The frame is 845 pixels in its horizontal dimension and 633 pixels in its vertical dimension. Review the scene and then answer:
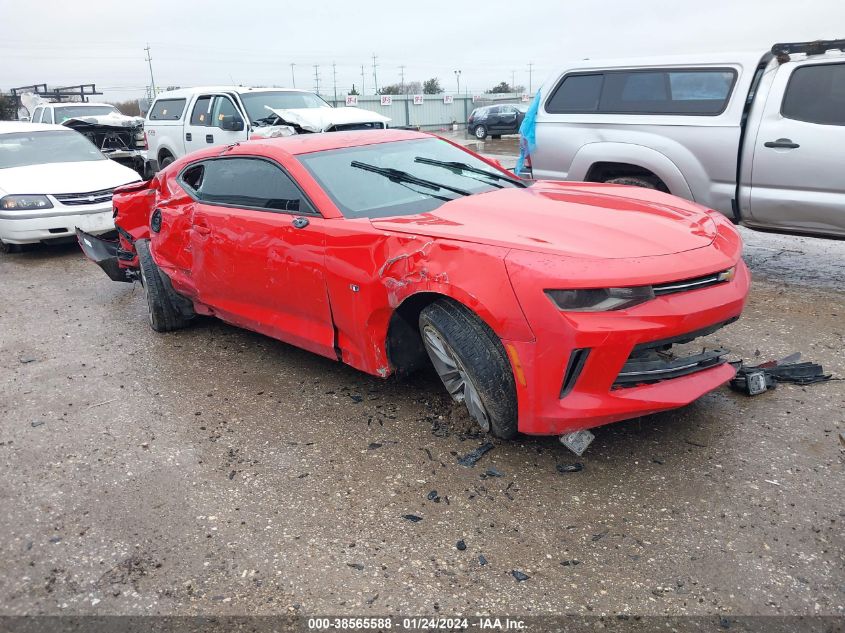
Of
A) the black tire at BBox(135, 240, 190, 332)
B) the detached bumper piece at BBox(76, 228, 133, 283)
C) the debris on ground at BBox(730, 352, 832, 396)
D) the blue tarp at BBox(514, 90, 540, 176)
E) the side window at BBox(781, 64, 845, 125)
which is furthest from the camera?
the blue tarp at BBox(514, 90, 540, 176)

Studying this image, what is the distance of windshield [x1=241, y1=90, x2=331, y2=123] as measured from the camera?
32.4 ft

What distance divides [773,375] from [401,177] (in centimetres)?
251

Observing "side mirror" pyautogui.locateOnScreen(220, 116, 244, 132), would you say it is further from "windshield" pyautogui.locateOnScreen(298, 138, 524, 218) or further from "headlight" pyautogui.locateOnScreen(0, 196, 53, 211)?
"windshield" pyautogui.locateOnScreen(298, 138, 524, 218)

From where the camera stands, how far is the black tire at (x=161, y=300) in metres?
5.23

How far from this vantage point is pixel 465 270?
3.04 m

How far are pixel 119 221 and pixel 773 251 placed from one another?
21.9ft

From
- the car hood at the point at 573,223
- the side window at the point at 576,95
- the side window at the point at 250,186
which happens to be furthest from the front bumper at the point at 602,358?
the side window at the point at 576,95

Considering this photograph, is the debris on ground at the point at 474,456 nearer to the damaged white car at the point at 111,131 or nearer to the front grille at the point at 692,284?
the front grille at the point at 692,284

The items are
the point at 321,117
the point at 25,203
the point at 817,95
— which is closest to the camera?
the point at 817,95

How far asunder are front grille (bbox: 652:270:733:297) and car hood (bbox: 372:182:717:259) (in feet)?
0.53

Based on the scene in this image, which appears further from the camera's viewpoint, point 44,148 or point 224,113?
point 224,113

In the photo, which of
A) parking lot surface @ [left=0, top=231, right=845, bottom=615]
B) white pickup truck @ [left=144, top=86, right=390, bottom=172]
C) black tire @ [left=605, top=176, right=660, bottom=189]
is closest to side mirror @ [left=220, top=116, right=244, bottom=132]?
white pickup truck @ [left=144, top=86, right=390, bottom=172]

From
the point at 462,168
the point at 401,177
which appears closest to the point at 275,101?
the point at 462,168

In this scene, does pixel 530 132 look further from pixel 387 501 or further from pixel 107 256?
pixel 387 501
